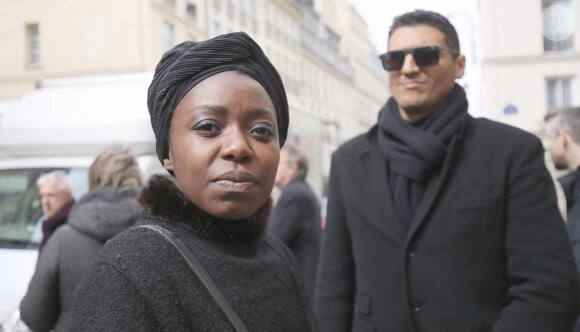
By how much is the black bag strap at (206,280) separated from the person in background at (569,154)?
104 inches

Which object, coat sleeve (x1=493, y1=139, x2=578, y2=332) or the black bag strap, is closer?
→ the black bag strap

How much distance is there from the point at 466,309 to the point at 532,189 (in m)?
0.50

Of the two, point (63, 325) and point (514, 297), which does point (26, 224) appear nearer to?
point (63, 325)

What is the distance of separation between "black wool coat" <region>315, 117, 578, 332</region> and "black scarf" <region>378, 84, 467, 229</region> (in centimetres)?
4

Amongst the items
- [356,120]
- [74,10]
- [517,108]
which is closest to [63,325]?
[517,108]

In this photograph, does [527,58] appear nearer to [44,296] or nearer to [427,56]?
[427,56]

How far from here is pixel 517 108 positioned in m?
21.5

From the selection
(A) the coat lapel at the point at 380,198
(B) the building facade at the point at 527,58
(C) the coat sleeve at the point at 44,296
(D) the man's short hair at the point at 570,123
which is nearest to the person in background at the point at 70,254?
(C) the coat sleeve at the point at 44,296

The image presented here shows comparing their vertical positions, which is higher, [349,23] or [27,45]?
[349,23]

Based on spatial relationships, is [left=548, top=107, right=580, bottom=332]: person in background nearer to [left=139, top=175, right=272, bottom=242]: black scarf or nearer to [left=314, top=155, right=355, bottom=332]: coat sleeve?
[left=314, top=155, right=355, bottom=332]: coat sleeve

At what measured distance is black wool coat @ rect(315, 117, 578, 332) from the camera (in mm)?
2270

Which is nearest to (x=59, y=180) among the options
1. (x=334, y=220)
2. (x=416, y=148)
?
(x=334, y=220)

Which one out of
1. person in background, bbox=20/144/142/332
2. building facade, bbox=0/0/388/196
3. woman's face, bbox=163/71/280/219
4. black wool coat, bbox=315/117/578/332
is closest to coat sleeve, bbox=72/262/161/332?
woman's face, bbox=163/71/280/219

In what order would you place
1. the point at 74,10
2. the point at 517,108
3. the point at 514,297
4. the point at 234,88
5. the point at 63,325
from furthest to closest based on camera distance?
the point at 74,10 < the point at 517,108 < the point at 63,325 < the point at 514,297 < the point at 234,88
